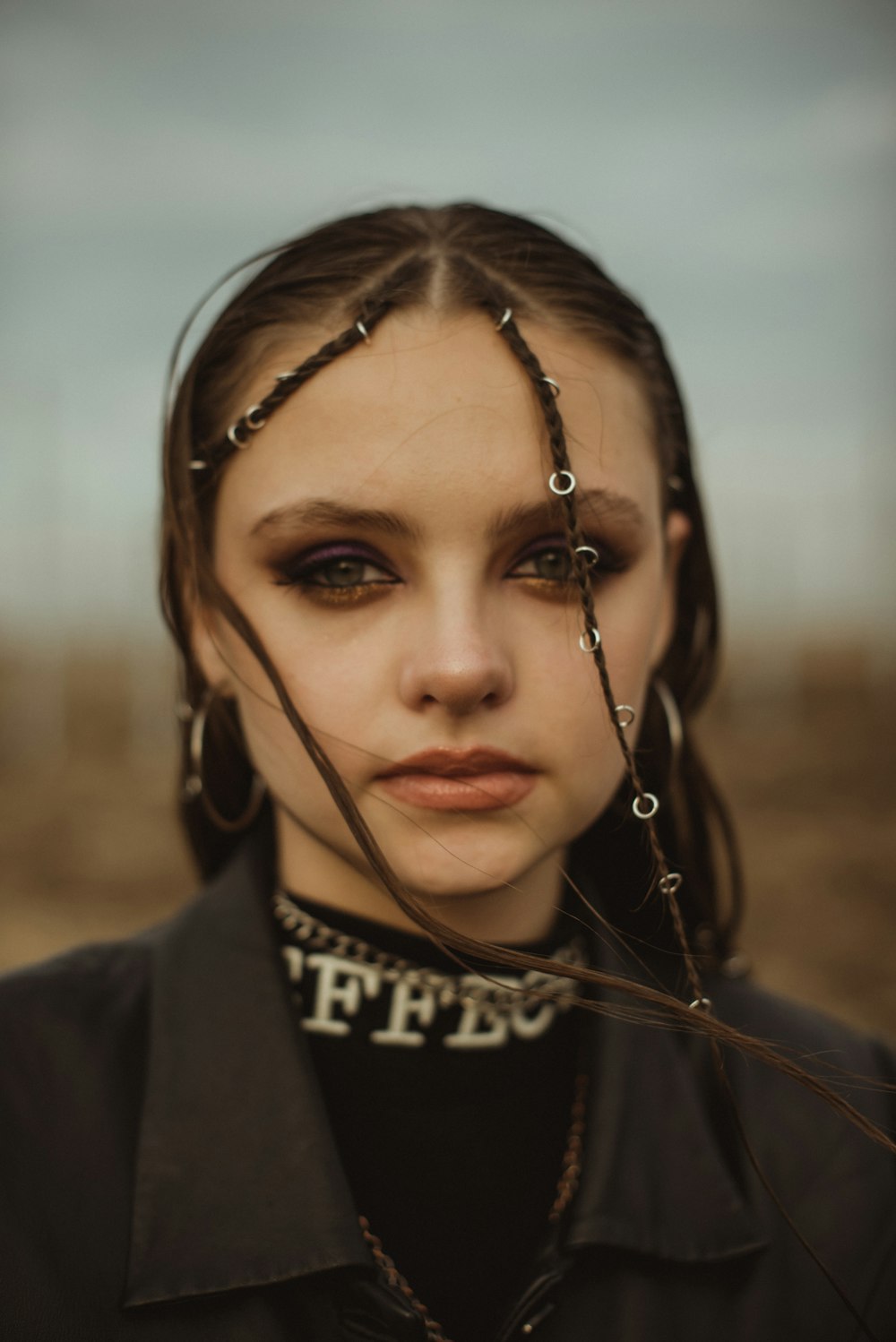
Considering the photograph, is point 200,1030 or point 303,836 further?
point 303,836

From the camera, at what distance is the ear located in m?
2.04

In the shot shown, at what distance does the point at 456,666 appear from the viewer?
150 centimetres

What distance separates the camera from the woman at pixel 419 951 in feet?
4.98

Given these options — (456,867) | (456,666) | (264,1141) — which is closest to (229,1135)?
(264,1141)

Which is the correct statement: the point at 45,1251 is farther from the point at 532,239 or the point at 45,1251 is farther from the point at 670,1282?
the point at 532,239

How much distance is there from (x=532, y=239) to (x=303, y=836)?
121 centimetres

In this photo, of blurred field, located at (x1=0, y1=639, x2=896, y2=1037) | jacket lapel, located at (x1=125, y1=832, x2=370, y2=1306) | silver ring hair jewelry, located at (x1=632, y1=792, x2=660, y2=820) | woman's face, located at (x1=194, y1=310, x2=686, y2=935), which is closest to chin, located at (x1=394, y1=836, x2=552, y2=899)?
woman's face, located at (x1=194, y1=310, x2=686, y2=935)

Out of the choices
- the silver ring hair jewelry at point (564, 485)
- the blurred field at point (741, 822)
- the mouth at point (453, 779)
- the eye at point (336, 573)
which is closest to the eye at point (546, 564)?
the silver ring hair jewelry at point (564, 485)

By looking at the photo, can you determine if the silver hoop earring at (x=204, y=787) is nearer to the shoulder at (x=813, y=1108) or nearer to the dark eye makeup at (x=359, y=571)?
the dark eye makeup at (x=359, y=571)

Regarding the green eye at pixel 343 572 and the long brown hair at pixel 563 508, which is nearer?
the long brown hair at pixel 563 508

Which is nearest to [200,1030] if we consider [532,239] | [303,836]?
[303,836]

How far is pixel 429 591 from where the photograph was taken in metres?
1.60

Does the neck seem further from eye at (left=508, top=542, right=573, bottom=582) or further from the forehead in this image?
the forehead

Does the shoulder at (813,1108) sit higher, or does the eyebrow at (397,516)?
the eyebrow at (397,516)
